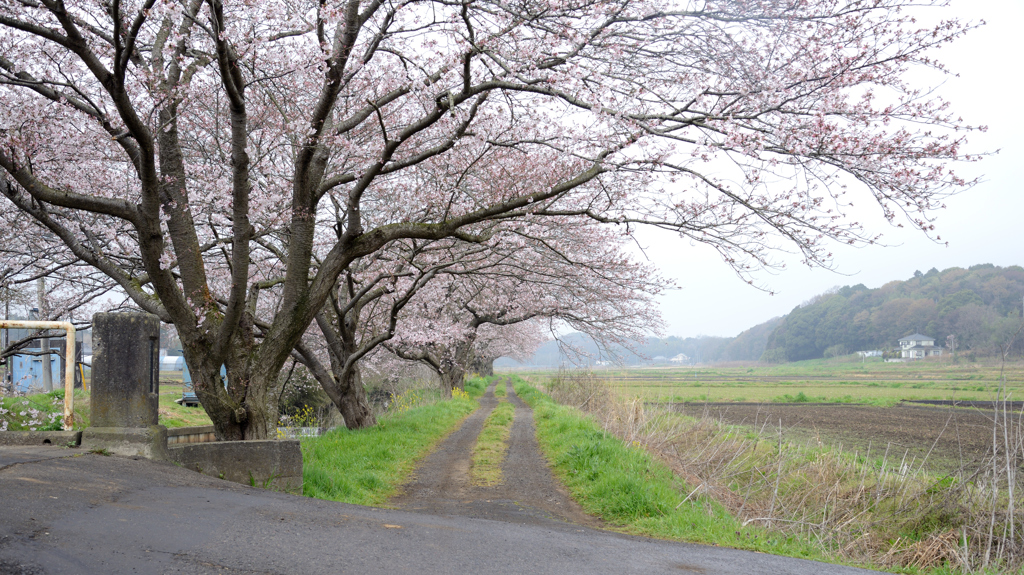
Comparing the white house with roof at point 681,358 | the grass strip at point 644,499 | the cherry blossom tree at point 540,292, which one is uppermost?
the cherry blossom tree at point 540,292

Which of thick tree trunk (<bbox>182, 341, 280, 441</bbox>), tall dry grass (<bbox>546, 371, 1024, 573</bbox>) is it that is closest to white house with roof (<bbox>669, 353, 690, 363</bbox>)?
tall dry grass (<bbox>546, 371, 1024, 573</bbox>)

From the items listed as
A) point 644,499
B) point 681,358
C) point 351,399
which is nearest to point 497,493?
point 644,499

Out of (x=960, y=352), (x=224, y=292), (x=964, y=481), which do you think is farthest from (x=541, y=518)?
(x=960, y=352)

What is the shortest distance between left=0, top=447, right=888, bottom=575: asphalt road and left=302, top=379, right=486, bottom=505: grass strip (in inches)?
79.0

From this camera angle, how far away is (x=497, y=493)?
8281 millimetres

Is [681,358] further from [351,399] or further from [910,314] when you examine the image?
[351,399]

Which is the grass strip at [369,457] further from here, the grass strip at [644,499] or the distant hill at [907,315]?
the distant hill at [907,315]

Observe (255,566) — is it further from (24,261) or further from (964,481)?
(24,261)

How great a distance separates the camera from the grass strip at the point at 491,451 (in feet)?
31.1

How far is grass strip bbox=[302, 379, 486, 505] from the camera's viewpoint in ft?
24.8

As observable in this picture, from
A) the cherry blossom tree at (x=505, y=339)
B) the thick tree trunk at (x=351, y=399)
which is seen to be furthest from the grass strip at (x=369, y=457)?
the cherry blossom tree at (x=505, y=339)

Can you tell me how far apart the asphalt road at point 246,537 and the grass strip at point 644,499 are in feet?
2.24

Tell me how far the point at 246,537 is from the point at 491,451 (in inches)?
321

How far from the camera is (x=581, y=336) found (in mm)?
17875
